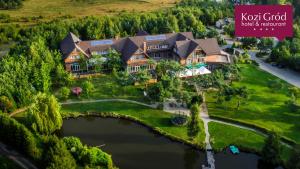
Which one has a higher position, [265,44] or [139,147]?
[265,44]

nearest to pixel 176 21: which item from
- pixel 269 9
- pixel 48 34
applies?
pixel 269 9

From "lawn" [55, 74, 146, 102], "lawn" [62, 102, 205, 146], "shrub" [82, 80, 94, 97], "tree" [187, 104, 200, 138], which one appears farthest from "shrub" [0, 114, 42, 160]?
"tree" [187, 104, 200, 138]

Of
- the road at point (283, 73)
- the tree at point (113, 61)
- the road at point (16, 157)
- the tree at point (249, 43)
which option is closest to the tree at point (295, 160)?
the road at point (283, 73)

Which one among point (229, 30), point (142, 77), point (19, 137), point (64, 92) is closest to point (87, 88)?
point (64, 92)

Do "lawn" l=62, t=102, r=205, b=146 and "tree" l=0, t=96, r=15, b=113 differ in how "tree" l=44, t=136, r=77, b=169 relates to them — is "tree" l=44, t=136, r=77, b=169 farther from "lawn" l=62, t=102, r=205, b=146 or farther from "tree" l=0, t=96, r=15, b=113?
"tree" l=0, t=96, r=15, b=113

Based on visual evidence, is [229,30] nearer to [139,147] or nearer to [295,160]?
[139,147]

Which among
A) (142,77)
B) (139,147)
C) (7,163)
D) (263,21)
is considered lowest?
(139,147)

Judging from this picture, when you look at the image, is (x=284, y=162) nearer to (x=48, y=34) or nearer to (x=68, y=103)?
(x=68, y=103)

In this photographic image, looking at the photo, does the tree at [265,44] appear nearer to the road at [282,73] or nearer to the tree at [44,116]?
the road at [282,73]
